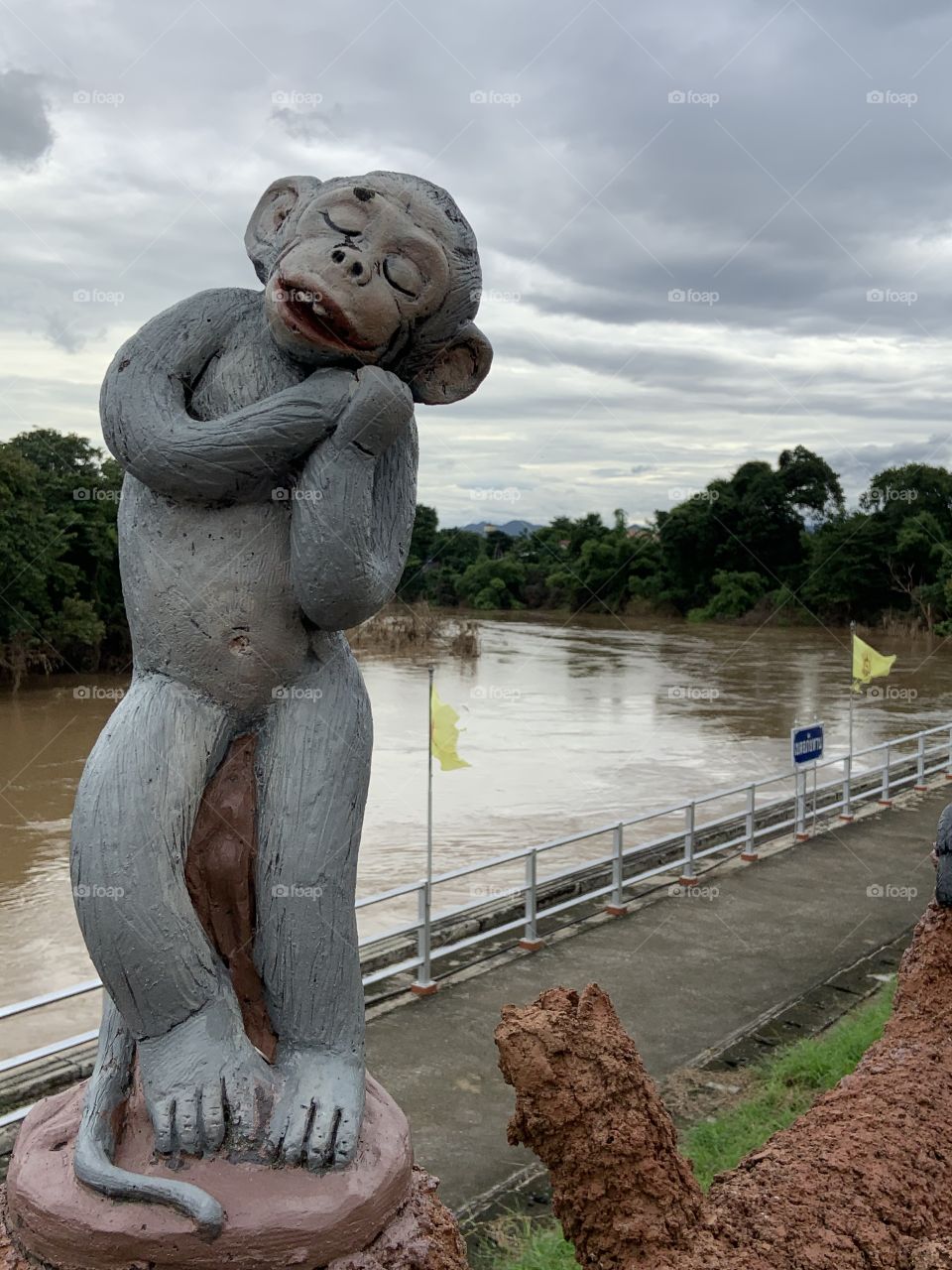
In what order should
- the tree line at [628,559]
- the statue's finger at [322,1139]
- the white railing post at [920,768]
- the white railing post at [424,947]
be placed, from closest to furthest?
the statue's finger at [322,1139]
the white railing post at [424,947]
the white railing post at [920,768]
the tree line at [628,559]

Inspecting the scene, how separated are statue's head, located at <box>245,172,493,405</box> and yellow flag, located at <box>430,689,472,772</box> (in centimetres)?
501

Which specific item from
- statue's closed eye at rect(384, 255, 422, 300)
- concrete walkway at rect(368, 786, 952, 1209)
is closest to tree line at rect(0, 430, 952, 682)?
concrete walkway at rect(368, 786, 952, 1209)

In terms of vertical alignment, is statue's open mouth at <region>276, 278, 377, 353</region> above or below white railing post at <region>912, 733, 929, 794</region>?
above

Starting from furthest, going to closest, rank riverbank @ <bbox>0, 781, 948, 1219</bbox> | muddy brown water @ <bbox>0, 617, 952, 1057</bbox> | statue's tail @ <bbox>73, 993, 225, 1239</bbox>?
1. muddy brown water @ <bbox>0, 617, 952, 1057</bbox>
2. riverbank @ <bbox>0, 781, 948, 1219</bbox>
3. statue's tail @ <bbox>73, 993, 225, 1239</bbox>

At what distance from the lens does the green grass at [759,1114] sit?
12.9 feet

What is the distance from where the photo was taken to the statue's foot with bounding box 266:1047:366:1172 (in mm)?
2125

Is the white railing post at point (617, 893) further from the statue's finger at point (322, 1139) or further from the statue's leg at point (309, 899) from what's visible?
the statue's finger at point (322, 1139)

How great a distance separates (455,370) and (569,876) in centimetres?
609

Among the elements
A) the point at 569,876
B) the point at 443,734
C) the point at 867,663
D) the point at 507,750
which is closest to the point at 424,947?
the point at 443,734

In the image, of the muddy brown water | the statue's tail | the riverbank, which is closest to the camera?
the statue's tail

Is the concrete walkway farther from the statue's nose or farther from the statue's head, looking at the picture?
the statue's nose

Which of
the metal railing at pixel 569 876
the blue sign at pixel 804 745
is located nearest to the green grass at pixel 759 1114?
the metal railing at pixel 569 876

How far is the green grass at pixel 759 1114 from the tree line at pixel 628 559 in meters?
12.1

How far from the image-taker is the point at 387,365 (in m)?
2.39
